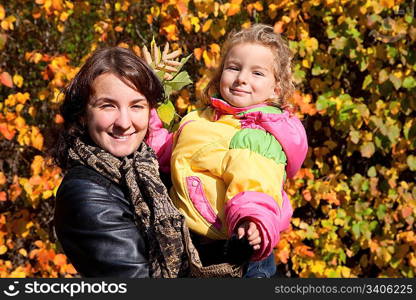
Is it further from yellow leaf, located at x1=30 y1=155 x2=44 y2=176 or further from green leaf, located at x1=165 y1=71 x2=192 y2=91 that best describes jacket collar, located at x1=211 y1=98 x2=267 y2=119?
yellow leaf, located at x1=30 y1=155 x2=44 y2=176

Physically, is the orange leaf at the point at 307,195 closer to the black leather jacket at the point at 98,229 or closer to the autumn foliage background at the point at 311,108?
the autumn foliage background at the point at 311,108

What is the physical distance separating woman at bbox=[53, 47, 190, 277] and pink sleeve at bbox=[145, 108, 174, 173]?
1.04 feet

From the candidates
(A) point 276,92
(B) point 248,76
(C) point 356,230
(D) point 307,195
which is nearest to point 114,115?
(B) point 248,76

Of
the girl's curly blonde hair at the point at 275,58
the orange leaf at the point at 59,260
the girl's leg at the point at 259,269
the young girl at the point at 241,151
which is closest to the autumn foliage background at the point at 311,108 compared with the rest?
the orange leaf at the point at 59,260

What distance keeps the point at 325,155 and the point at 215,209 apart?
2.33 metres

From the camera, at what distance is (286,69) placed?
2451 mm

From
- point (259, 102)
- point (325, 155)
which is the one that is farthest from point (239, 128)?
point (325, 155)

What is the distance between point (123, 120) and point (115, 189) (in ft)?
0.66

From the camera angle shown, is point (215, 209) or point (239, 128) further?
point (239, 128)

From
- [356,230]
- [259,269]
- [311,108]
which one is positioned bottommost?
[356,230]

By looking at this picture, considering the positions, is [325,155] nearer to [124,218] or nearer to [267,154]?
[267,154]

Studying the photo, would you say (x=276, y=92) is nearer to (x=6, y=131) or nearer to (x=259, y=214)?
(x=259, y=214)

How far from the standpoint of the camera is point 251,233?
187 cm

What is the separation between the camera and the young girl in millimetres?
1937
